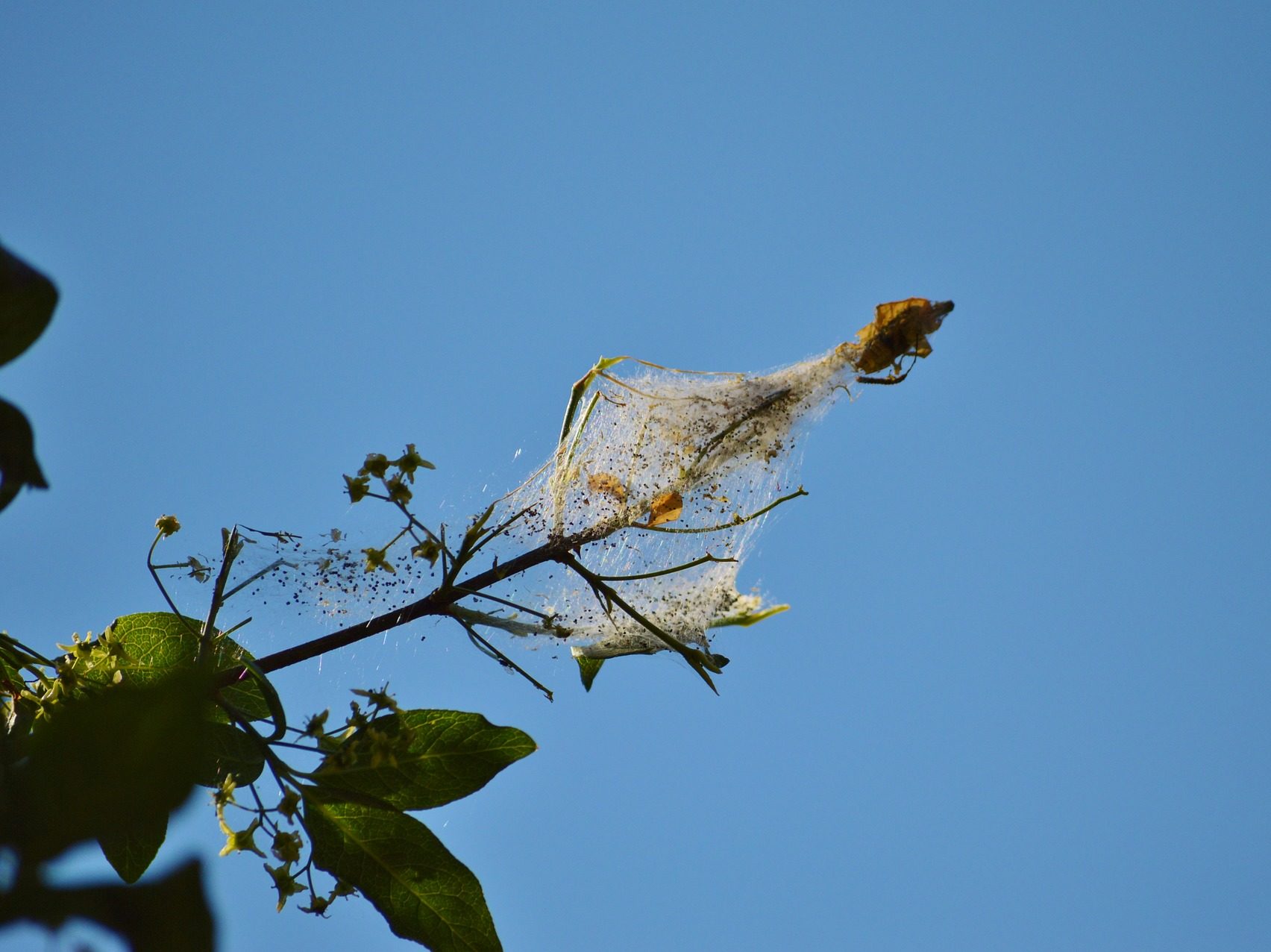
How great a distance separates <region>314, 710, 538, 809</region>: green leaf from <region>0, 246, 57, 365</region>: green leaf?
101 cm

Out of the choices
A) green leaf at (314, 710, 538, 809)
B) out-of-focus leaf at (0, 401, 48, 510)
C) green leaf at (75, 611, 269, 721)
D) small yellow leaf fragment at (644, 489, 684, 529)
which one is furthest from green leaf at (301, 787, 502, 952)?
out-of-focus leaf at (0, 401, 48, 510)

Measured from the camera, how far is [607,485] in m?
2.22

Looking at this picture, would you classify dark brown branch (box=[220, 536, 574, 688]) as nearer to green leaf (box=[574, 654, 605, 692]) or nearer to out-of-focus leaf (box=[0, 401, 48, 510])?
green leaf (box=[574, 654, 605, 692])

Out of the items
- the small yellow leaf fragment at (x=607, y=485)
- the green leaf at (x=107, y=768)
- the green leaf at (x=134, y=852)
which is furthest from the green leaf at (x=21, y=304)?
the small yellow leaf fragment at (x=607, y=485)

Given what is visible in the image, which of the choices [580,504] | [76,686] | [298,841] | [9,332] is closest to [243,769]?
[298,841]

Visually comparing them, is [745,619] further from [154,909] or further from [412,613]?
[154,909]

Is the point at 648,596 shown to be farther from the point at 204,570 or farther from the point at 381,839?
the point at 204,570

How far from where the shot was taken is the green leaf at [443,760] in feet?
6.23

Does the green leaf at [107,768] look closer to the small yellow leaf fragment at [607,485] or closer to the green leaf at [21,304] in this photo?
the green leaf at [21,304]

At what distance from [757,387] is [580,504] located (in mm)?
485

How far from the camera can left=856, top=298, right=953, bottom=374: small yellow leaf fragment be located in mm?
2051

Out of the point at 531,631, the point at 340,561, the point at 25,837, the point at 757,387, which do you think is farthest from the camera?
the point at 757,387

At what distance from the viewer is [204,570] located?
2.08 meters

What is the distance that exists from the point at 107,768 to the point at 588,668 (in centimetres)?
159
